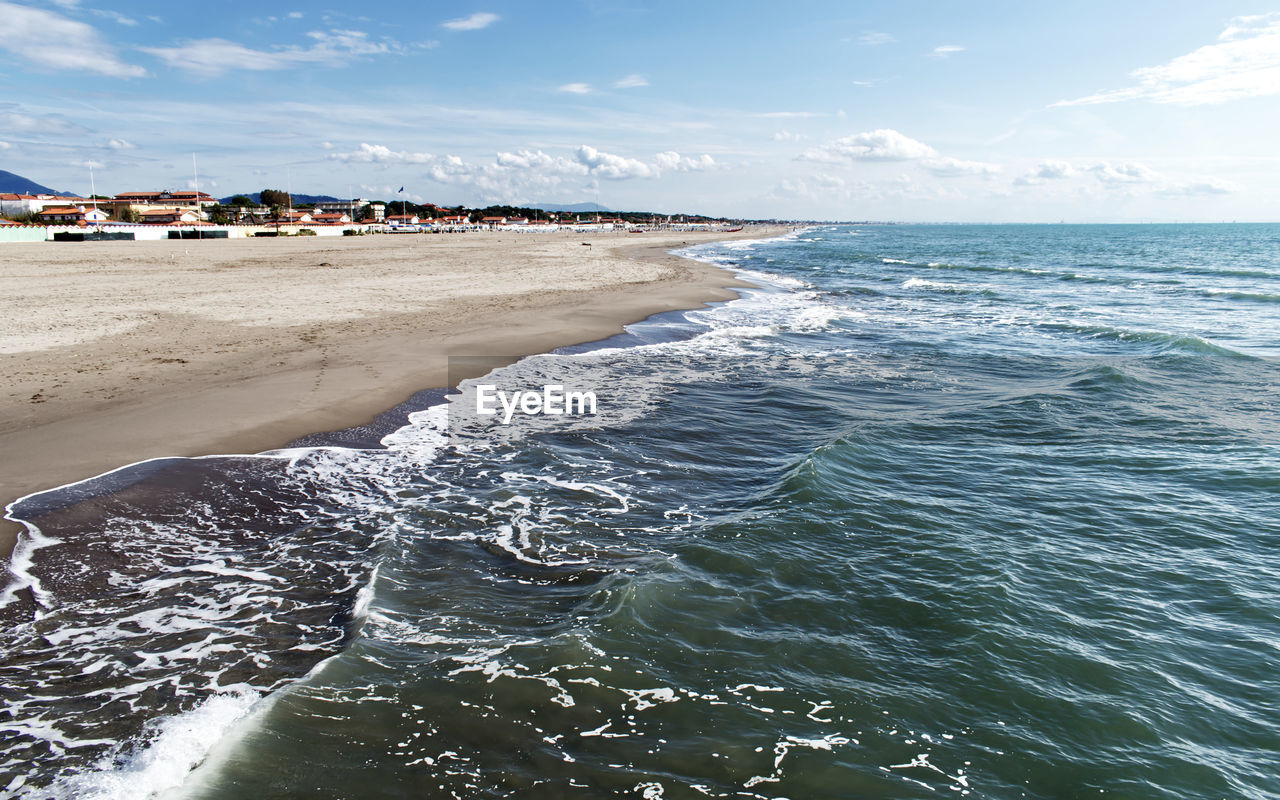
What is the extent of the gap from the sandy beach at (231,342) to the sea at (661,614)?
1036 millimetres

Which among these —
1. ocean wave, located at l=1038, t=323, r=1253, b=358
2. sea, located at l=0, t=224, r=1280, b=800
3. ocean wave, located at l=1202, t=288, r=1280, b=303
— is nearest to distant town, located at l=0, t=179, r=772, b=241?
sea, located at l=0, t=224, r=1280, b=800

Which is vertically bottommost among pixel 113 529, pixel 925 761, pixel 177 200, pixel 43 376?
pixel 925 761

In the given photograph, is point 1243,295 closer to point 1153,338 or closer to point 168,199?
point 1153,338

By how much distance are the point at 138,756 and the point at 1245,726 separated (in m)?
7.96

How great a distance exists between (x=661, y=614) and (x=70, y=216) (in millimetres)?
122897

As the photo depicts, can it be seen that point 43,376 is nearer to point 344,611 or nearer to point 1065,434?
point 344,611

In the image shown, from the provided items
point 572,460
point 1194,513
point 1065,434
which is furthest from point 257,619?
point 1065,434

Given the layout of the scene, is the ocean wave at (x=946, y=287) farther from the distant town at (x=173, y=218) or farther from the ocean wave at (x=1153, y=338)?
the distant town at (x=173, y=218)

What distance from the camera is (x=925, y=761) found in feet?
15.2

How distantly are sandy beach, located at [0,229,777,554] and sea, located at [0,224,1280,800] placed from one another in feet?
3.40

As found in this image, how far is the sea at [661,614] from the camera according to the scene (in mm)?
4500

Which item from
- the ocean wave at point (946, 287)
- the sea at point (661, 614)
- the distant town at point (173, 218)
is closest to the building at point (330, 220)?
the distant town at point (173, 218)

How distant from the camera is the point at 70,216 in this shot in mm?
93875

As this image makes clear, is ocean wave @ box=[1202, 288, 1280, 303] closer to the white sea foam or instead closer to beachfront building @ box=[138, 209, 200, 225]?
the white sea foam
